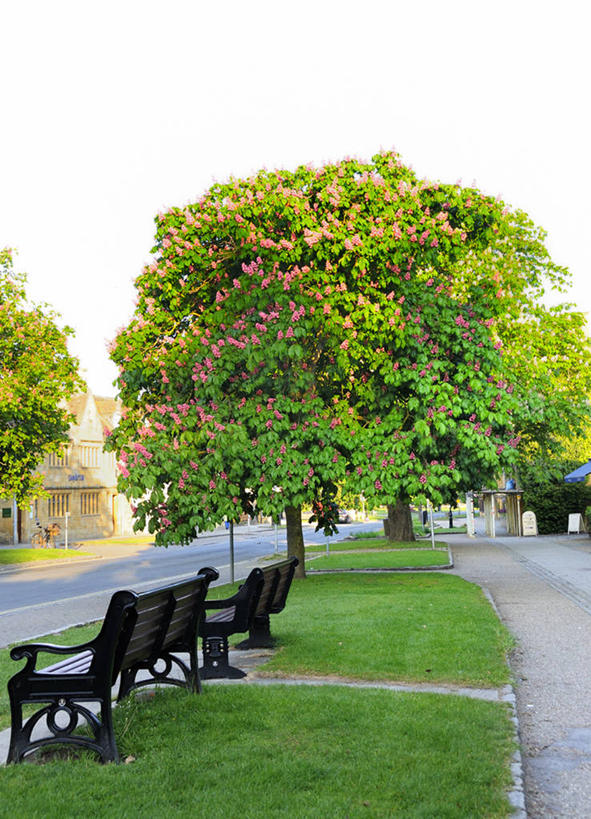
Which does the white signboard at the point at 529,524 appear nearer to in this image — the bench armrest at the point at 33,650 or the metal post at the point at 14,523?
the metal post at the point at 14,523

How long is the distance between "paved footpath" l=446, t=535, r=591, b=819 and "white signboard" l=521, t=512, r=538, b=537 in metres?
19.8

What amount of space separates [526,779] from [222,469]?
35.4 ft

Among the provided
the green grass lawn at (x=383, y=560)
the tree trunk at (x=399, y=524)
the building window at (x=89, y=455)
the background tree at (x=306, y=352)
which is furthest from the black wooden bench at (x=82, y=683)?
the building window at (x=89, y=455)

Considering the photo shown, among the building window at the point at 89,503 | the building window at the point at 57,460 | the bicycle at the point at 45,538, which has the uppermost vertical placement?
the building window at the point at 57,460

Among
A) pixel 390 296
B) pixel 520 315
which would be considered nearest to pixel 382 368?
pixel 390 296

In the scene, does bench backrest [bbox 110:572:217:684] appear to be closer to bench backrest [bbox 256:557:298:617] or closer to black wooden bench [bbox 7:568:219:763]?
black wooden bench [bbox 7:568:219:763]

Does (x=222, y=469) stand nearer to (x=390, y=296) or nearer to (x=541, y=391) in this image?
(x=390, y=296)

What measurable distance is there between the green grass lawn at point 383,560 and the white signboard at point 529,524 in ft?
44.2

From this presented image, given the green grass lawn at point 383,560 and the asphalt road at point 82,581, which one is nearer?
the asphalt road at point 82,581

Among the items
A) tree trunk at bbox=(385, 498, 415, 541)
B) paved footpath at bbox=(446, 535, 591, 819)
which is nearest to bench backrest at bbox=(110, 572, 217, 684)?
paved footpath at bbox=(446, 535, 591, 819)

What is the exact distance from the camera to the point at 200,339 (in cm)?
1619

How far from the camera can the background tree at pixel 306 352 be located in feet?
50.7

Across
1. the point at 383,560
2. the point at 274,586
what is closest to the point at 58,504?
the point at 383,560

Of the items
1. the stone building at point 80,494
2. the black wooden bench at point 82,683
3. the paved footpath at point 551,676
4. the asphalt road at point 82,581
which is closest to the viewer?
the paved footpath at point 551,676
